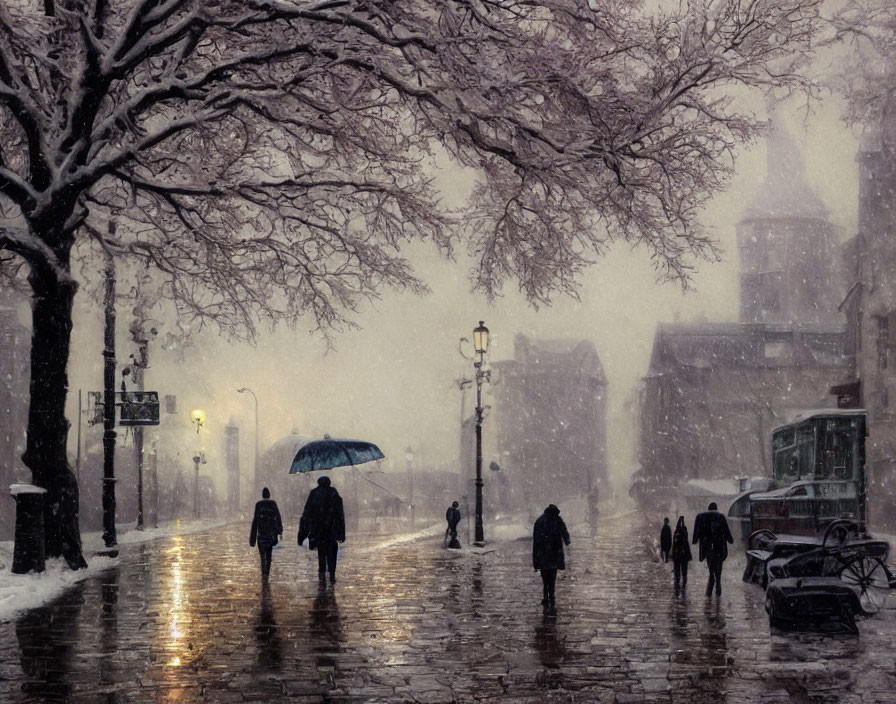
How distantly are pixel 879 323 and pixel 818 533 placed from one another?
19.1m

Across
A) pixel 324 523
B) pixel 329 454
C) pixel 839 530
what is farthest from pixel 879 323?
pixel 324 523

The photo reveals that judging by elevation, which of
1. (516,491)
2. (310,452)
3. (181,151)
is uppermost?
(181,151)

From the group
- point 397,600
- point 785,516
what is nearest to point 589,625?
point 397,600

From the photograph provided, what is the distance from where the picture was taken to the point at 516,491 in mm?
91312

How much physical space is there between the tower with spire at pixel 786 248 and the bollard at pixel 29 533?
2939 inches

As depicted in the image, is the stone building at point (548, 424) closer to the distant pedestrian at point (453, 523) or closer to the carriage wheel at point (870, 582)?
the distant pedestrian at point (453, 523)

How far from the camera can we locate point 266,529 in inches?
661

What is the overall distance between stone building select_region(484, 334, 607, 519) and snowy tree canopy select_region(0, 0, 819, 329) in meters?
70.0

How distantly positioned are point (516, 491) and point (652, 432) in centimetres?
2438

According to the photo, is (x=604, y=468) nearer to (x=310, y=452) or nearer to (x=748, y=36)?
(x=310, y=452)

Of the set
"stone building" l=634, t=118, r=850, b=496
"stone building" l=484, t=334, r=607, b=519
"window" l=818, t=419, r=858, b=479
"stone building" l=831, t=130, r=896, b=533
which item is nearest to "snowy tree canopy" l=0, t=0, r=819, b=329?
"window" l=818, t=419, r=858, b=479

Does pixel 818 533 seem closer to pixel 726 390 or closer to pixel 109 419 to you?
pixel 109 419

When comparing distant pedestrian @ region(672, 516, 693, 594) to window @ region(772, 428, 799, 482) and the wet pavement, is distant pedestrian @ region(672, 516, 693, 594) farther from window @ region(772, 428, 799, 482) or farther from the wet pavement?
window @ region(772, 428, 799, 482)

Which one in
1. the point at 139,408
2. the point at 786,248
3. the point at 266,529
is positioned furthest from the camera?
the point at 786,248
